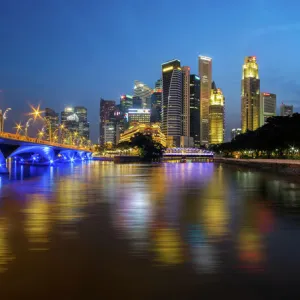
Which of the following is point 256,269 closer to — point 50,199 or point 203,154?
point 50,199

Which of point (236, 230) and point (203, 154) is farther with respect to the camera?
point (203, 154)

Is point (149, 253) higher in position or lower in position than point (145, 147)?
lower

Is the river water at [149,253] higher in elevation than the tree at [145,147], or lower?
lower

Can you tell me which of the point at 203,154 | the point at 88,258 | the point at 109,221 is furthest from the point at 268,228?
the point at 203,154

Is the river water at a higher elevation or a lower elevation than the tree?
lower

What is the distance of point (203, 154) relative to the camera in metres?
197

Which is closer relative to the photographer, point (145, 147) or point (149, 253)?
point (149, 253)

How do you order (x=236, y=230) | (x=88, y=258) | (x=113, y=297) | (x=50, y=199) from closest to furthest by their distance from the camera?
(x=113, y=297)
(x=88, y=258)
(x=236, y=230)
(x=50, y=199)

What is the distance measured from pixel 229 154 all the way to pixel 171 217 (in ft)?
516

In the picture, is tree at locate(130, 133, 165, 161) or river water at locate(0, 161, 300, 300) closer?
river water at locate(0, 161, 300, 300)

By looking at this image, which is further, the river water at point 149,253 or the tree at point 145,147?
the tree at point 145,147

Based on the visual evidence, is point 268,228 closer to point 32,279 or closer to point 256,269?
point 256,269

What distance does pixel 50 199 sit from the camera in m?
17.2

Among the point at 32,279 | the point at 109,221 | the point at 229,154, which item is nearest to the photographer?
the point at 32,279
